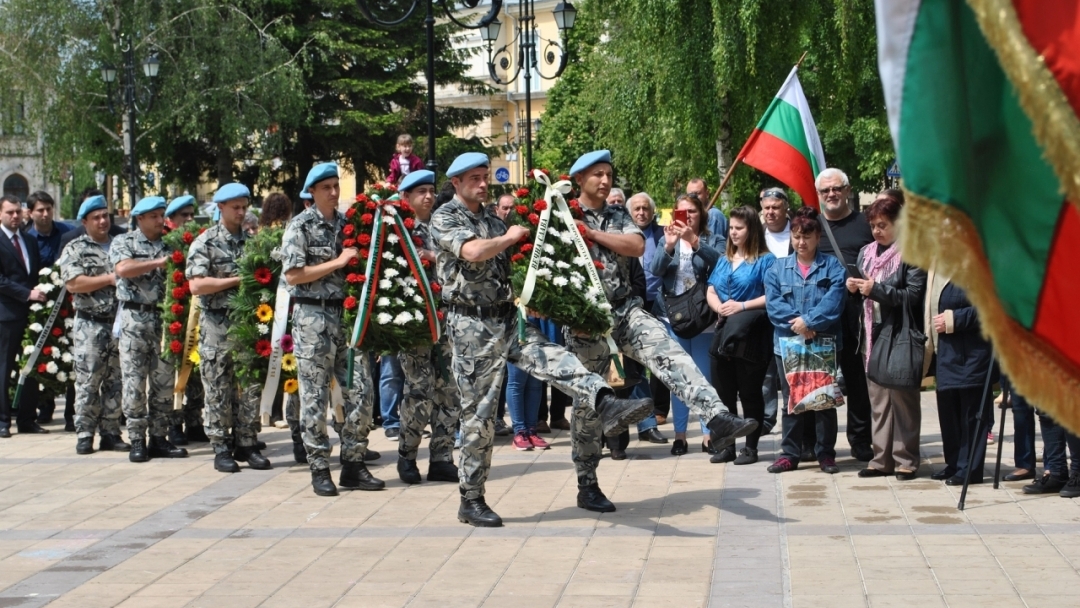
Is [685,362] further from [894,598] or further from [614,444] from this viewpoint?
[614,444]

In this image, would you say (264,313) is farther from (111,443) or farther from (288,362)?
(111,443)

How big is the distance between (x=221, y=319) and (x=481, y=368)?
329cm

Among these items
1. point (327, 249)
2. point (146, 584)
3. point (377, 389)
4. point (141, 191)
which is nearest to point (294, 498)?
point (327, 249)

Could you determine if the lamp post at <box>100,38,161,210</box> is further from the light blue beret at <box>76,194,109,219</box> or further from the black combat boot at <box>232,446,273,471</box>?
the black combat boot at <box>232,446,273,471</box>

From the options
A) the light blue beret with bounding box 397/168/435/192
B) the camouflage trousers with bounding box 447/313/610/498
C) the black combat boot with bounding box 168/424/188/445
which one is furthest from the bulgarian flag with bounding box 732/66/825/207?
the black combat boot with bounding box 168/424/188/445

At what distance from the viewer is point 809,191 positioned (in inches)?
428

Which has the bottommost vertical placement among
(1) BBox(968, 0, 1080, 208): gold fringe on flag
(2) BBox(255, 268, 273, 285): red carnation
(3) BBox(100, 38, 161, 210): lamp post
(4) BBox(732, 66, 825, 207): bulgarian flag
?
(2) BBox(255, 268, 273, 285): red carnation

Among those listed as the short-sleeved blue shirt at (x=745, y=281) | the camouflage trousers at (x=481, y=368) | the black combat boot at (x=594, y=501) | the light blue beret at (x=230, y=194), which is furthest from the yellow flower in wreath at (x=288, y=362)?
the short-sleeved blue shirt at (x=745, y=281)

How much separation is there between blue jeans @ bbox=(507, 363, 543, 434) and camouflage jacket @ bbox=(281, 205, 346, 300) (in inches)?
90.5

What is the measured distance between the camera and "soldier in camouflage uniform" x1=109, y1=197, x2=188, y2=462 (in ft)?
35.9

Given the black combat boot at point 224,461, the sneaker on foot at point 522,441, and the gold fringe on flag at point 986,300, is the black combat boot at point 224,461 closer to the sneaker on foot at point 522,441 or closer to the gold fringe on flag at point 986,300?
the sneaker on foot at point 522,441

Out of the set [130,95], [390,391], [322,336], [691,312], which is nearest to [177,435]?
[390,391]

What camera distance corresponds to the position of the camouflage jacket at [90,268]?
37.6ft

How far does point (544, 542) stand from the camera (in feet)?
25.1
